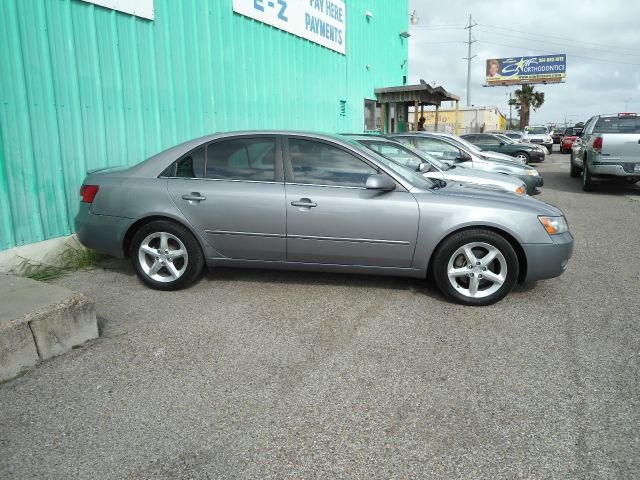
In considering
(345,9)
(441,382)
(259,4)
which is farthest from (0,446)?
(345,9)

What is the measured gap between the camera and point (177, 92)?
7387 millimetres

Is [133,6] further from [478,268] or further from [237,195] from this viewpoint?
[478,268]

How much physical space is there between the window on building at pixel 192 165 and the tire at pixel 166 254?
49cm

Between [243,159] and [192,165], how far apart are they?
0.51 metres

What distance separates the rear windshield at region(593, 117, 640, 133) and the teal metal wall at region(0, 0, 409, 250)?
756 centimetres

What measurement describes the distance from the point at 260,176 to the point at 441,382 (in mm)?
2496

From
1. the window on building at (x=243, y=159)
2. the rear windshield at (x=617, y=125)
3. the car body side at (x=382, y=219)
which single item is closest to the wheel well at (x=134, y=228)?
the car body side at (x=382, y=219)

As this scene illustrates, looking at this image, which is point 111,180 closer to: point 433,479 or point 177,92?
point 177,92

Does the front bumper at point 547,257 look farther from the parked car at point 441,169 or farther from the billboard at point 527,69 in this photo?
the billboard at point 527,69

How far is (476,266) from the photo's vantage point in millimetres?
4344

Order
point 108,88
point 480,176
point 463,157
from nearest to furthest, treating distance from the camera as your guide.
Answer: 1. point 108,88
2. point 480,176
3. point 463,157

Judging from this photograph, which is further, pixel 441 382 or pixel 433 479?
pixel 441 382

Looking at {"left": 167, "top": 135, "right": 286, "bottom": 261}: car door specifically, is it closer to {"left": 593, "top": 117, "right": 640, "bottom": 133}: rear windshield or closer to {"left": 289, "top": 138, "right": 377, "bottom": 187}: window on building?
{"left": 289, "top": 138, "right": 377, "bottom": 187}: window on building

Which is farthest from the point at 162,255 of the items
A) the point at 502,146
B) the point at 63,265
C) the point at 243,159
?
the point at 502,146
